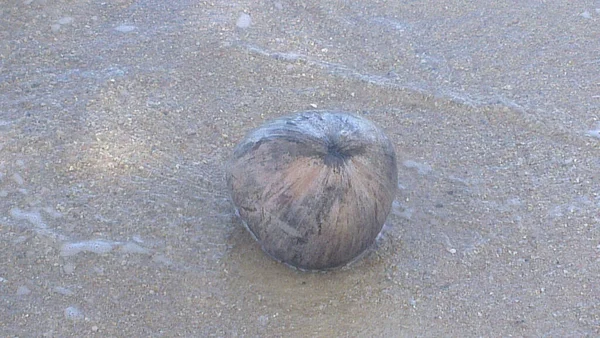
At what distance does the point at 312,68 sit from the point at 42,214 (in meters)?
1.61

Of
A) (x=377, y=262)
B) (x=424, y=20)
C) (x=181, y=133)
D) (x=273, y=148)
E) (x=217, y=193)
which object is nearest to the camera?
(x=273, y=148)

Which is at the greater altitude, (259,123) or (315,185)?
(315,185)

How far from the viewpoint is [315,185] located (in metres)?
3.02

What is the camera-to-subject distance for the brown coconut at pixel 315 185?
3.04 metres

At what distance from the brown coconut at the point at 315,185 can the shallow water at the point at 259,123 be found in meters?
0.22

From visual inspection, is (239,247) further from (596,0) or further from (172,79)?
(596,0)

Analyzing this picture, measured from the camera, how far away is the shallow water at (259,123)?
3266 millimetres

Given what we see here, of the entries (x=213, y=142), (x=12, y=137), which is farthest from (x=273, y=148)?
(x=12, y=137)

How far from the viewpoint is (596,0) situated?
498 cm

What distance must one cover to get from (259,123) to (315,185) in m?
1.09

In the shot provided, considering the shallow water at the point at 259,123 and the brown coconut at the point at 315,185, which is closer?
the brown coconut at the point at 315,185

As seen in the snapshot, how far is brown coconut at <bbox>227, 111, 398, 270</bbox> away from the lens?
3.04 meters

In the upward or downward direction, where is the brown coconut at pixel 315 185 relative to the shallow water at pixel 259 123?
upward

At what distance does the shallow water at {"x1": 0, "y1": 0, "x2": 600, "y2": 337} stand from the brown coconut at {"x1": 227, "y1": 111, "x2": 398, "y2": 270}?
223 millimetres
